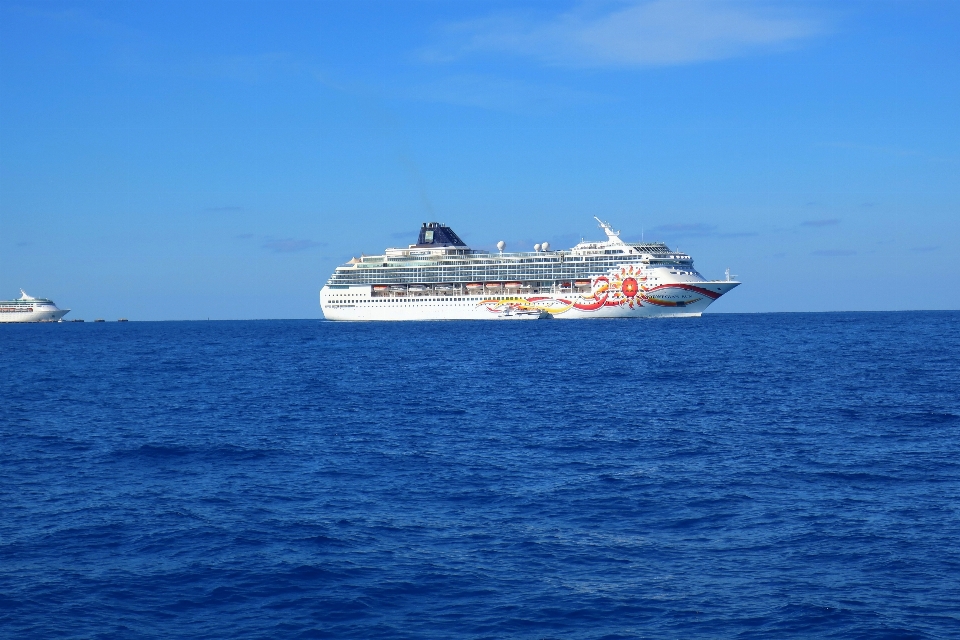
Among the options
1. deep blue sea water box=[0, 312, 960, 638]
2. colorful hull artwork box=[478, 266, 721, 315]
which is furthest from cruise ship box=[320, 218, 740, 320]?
deep blue sea water box=[0, 312, 960, 638]

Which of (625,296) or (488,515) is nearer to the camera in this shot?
(488,515)

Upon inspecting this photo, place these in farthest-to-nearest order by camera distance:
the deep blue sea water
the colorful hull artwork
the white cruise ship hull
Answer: the white cruise ship hull → the colorful hull artwork → the deep blue sea water

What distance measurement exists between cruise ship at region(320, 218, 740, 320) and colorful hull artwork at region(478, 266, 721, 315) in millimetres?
144

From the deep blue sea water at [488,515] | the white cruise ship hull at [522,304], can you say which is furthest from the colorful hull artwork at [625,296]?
the deep blue sea water at [488,515]

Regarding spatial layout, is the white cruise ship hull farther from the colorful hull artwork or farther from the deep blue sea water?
the deep blue sea water

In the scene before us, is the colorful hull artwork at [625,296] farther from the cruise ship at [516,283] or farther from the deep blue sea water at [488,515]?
the deep blue sea water at [488,515]

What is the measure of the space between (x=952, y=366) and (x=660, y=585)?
47.5 m

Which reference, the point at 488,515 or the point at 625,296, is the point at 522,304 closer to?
the point at 625,296

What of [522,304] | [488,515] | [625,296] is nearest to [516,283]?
[522,304]

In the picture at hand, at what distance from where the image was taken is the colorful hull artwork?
125 metres

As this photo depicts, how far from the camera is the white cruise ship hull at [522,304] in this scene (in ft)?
413

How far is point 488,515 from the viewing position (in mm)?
18484

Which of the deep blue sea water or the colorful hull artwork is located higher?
the colorful hull artwork

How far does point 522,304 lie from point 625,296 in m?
16.4
